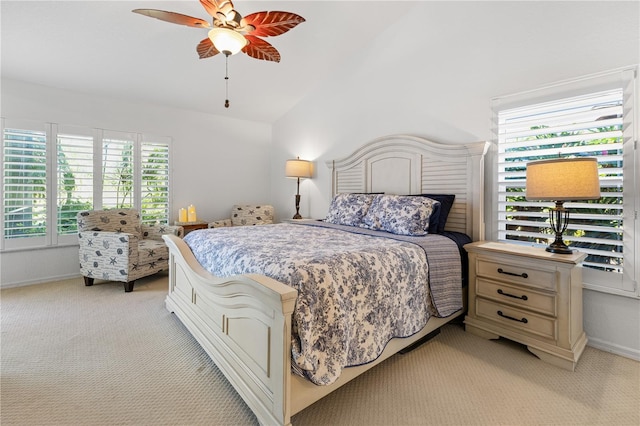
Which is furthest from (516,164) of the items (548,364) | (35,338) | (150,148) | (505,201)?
(150,148)

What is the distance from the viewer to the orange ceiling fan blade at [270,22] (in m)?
2.08

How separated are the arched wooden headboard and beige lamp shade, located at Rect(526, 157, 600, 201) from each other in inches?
28.2

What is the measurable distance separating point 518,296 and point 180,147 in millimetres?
4717

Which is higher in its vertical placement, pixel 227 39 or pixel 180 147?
pixel 227 39

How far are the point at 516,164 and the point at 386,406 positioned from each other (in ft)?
7.42

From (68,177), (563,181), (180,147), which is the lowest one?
(563,181)

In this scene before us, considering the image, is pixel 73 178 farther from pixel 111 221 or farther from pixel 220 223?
pixel 220 223

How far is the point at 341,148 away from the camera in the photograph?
169 inches

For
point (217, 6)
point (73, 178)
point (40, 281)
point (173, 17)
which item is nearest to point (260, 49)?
point (217, 6)

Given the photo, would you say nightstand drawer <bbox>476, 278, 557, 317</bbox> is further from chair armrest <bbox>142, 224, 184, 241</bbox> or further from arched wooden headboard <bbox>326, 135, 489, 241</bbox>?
chair armrest <bbox>142, 224, 184, 241</bbox>

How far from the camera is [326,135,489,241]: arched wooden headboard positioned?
2.77 metres

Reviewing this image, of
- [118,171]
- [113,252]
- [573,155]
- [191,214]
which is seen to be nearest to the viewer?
[573,155]

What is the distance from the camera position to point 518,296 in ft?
7.07

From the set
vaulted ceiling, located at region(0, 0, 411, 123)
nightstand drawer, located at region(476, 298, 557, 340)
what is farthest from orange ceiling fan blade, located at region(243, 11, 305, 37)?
nightstand drawer, located at region(476, 298, 557, 340)
